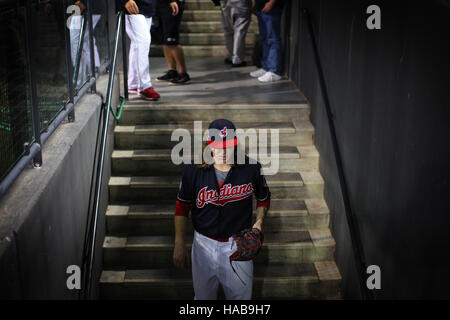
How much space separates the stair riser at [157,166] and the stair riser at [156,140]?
0.29 m

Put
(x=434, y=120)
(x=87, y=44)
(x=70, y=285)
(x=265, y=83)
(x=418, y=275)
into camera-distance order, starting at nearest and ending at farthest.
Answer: (x=434, y=120) < (x=418, y=275) < (x=70, y=285) < (x=87, y=44) < (x=265, y=83)

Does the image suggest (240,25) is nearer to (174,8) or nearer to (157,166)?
(174,8)

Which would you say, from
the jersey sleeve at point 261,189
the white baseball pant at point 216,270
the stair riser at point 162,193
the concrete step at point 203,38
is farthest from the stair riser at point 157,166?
the concrete step at point 203,38

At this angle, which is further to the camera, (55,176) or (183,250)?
(183,250)

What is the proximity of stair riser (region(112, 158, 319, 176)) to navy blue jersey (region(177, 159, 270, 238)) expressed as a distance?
219 cm

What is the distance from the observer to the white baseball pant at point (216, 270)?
414cm

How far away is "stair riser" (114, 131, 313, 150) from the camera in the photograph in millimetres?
6578

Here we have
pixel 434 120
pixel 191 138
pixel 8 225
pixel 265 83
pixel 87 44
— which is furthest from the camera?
pixel 265 83

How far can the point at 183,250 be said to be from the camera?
4.18 meters

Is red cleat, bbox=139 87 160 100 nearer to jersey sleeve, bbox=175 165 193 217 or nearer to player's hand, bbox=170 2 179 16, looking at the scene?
player's hand, bbox=170 2 179 16

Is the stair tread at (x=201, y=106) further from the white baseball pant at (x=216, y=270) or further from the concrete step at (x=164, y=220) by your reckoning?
the white baseball pant at (x=216, y=270)

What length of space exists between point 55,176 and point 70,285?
3.07 feet
